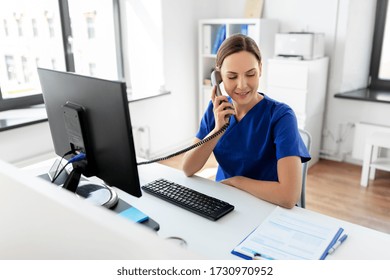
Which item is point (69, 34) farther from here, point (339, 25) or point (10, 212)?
point (10, 212)

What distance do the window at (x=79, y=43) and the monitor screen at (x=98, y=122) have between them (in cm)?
196

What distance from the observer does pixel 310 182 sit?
341 cm

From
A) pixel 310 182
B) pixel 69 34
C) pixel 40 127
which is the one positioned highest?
pixel 69 34

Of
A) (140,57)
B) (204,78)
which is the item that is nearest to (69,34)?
(140,57)

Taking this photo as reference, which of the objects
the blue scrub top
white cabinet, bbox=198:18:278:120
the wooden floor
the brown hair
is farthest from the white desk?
white cabinet, bbox=198:18:278:120

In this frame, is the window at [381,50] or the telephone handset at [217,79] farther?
the window at [381,50]

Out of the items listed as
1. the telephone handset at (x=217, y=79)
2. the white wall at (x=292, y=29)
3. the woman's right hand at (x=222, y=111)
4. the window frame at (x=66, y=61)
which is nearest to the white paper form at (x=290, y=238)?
the woman's right hand at (x=222, y=111)

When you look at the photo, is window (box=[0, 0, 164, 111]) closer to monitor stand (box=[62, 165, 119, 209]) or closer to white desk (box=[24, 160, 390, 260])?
monitor stand (box=[62, 165, 119, 209])

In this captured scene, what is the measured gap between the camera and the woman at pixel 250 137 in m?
1.40

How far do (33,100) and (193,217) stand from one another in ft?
7.80

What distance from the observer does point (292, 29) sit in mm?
3879

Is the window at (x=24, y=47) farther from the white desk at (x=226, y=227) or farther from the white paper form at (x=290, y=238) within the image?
the white paper form at (x=290, y=238)

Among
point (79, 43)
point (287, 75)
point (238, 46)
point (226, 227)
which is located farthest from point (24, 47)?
point (226, 227)

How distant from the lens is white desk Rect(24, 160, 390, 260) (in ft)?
3.56
